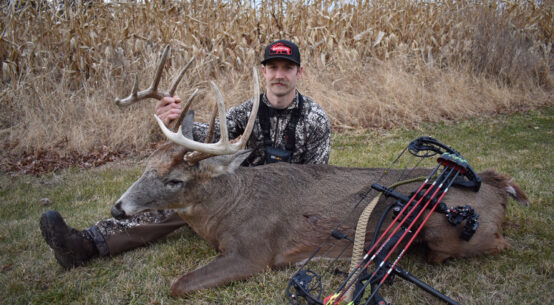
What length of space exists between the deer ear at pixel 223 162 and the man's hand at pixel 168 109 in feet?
2.14

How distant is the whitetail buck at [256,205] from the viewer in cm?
275

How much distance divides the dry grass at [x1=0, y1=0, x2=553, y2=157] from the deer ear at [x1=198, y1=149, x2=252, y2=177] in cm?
404

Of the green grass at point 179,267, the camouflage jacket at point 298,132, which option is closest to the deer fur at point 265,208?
the green grass at point 179,267

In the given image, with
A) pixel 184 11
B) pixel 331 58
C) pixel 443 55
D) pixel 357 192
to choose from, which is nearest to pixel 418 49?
pixel 443 55

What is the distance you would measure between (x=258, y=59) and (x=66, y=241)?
6.60m

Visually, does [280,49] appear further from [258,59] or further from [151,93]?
[258,59]

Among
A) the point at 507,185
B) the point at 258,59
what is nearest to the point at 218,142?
the point at 507,185

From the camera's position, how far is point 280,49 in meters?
3.77

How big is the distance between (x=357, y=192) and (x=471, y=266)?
983 mm

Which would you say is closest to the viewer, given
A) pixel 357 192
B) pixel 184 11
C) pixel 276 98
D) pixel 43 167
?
pixel 357 192

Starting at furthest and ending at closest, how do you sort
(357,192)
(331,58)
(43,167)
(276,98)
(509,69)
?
(509,69) → (331,58) → (43,167) → (276,98) → (357,192)

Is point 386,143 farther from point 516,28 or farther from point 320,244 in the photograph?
point 516,28

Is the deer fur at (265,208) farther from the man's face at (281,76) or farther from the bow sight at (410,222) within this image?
the man's face at (281,76)

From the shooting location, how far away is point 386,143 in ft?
21.7
